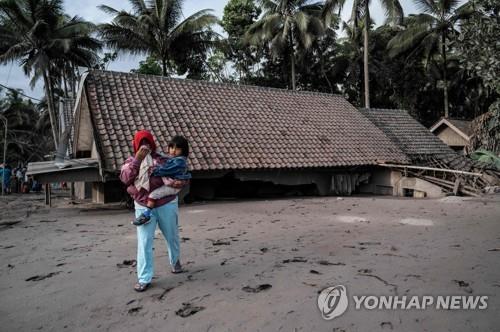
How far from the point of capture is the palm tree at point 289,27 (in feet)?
77.3

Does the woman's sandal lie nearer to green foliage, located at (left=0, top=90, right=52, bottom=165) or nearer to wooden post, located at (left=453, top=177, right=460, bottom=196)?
wooden post, located at (left=453, top=177, right=460, bottom=196)

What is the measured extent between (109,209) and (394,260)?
765 centimetres

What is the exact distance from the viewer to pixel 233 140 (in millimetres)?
11328

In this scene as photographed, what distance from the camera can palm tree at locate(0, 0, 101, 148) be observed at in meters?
20.2

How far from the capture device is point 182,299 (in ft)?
11.0

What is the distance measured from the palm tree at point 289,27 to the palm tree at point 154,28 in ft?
13.8

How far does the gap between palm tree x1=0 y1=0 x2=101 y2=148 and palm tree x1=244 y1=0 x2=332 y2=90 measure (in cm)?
1051

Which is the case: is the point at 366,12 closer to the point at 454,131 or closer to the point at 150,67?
the point at 454,131

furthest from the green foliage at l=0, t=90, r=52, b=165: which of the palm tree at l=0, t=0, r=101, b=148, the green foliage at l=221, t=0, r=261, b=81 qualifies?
the green foliage at l=221, t=0, r=261, b=81

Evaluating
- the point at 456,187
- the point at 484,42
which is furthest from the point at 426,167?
the point at 484,42

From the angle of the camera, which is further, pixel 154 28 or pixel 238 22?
pixel 238 22

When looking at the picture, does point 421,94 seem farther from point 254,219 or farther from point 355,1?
point 254,219

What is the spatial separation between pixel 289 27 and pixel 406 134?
39.1 ft

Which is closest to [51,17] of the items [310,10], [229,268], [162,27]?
[162,27]
